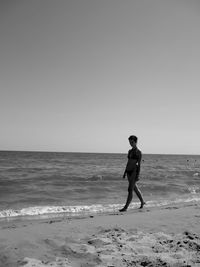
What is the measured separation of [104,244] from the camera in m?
4.05

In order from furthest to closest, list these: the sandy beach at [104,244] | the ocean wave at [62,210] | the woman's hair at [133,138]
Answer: the ocean wave at [62,210] → the woman's hair at [133,138] → the sandy beach at [104,244]

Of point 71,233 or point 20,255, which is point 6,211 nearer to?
point 71,233

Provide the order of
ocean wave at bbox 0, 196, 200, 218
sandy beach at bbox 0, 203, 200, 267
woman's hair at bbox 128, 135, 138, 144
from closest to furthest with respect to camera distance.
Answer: sandy beach at bbox 0, 203, 200, 267
woman's hair at bbox 128, 135, 138, 144
ocean wave at bbox 0, 196, 200, 218

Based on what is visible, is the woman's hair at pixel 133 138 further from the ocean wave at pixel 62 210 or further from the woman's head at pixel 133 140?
the ocean wave at pixel 62 210

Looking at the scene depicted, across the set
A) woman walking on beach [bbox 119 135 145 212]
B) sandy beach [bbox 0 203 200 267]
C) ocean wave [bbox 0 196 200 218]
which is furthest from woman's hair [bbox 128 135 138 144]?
sandy beach [bbox 0 203 200 267]

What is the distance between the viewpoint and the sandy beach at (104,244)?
11.3 feet

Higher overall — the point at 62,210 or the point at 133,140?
the point at 133,140

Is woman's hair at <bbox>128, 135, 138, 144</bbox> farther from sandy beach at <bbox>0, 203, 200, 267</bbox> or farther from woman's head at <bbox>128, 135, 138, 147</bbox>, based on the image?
sandy beach at <bbox>0, 203, 200, 267</bbox>

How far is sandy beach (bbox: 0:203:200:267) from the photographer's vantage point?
3.44 m

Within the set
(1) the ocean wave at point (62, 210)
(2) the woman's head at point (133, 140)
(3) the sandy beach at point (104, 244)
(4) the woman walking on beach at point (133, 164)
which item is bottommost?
(1) the ocean wave at point (62, 210)

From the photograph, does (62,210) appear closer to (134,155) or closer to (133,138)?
(134,155)

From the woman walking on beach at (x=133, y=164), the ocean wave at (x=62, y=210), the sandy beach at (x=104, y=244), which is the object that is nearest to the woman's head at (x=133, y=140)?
the woman walking on beach at (x=133, y=164)

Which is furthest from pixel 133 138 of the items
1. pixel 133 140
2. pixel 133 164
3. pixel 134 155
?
pixel 133 164

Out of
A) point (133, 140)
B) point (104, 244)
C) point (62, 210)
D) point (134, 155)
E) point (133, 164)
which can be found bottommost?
point (62, 210)
